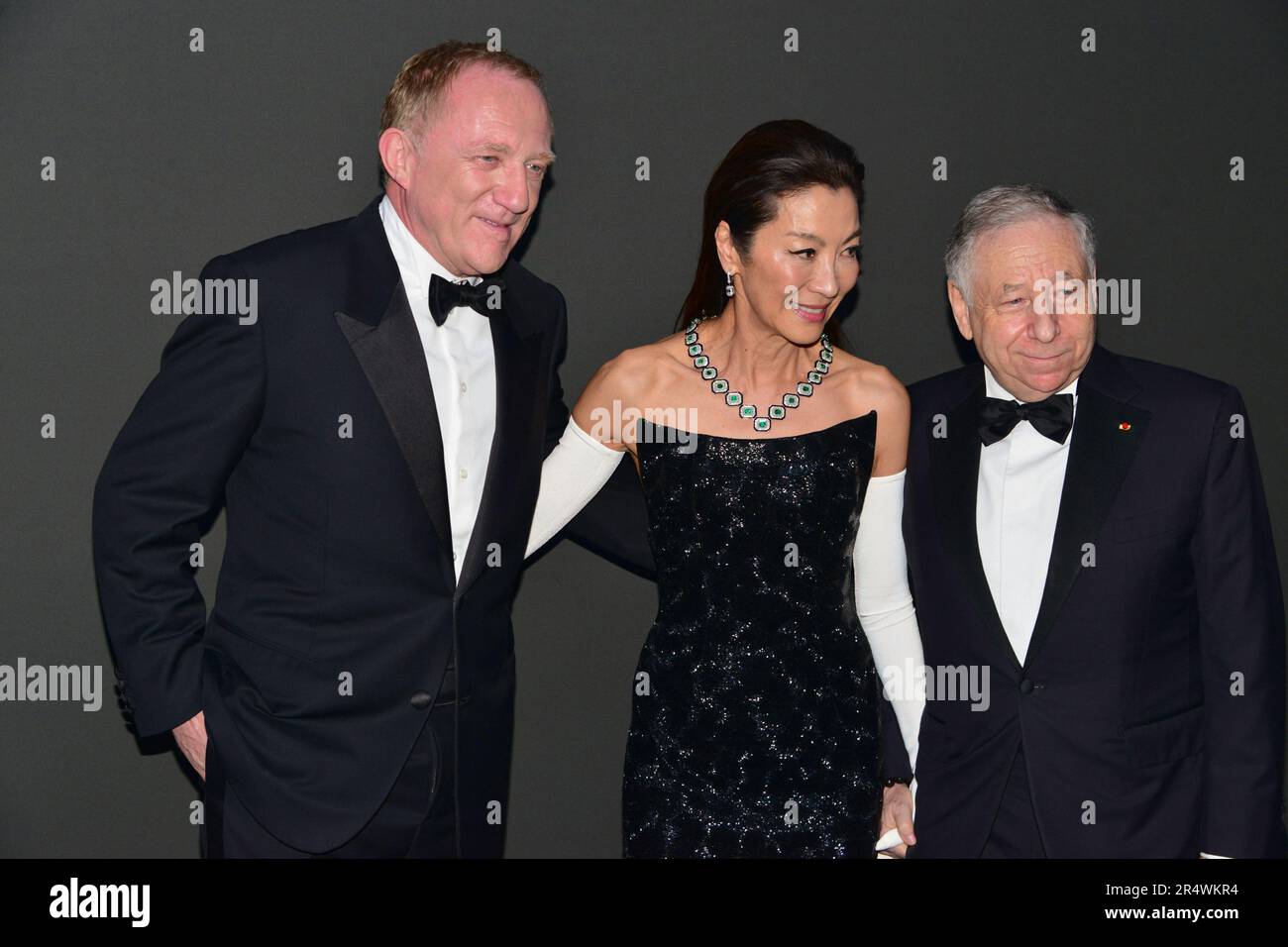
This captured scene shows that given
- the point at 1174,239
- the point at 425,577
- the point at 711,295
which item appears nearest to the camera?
the point at 425,577

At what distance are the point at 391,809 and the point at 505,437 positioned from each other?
0.89 meters

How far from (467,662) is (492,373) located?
0.68 m

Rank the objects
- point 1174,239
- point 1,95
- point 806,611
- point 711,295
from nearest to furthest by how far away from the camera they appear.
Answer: point 806,611
point 711,295
point 1,95
point 1174,239

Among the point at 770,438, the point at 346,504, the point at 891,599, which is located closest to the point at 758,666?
the point at 891,599

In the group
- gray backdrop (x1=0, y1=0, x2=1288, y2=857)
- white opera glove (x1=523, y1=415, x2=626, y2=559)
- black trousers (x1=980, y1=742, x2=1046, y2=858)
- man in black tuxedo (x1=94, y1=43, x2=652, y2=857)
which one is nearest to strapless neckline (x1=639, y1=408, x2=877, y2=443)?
white opera glove (x1=523, y1=415, x2=626, y2=559)

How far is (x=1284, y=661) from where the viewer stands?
2.93 metres

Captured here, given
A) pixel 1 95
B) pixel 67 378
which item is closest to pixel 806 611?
pixel 67 378

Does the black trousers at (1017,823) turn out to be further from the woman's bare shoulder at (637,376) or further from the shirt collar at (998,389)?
the woman's bare shoulder at (637,376)

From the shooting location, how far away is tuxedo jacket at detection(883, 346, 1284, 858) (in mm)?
2883

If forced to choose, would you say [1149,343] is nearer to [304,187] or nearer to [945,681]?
[945,681]

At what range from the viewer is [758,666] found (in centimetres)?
314

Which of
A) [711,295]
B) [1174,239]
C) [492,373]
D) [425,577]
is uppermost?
[1174,239]

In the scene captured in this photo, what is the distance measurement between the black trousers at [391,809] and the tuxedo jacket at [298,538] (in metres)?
0.05

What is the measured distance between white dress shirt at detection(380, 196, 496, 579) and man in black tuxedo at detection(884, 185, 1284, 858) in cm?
110
